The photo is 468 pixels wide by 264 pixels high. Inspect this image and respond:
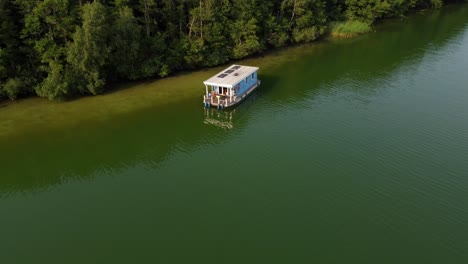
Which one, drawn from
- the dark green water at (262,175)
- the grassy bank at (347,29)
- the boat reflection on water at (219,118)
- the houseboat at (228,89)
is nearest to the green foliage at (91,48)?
the dark green water at (262,175)

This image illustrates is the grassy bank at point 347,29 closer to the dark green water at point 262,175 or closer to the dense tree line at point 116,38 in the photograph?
the dense tree line at point 116,38

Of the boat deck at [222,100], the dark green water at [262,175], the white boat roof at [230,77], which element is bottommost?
the dark green water at [262,175]

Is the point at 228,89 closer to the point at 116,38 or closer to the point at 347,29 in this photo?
the point at 116,38

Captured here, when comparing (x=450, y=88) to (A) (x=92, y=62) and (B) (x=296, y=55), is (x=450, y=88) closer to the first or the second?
(B) (x=296, y=55)

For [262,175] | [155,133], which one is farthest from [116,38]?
[262,175]

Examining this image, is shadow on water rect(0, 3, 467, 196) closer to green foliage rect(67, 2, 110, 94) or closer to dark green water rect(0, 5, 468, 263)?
dark green water rect(0, 5, 468, 263)
